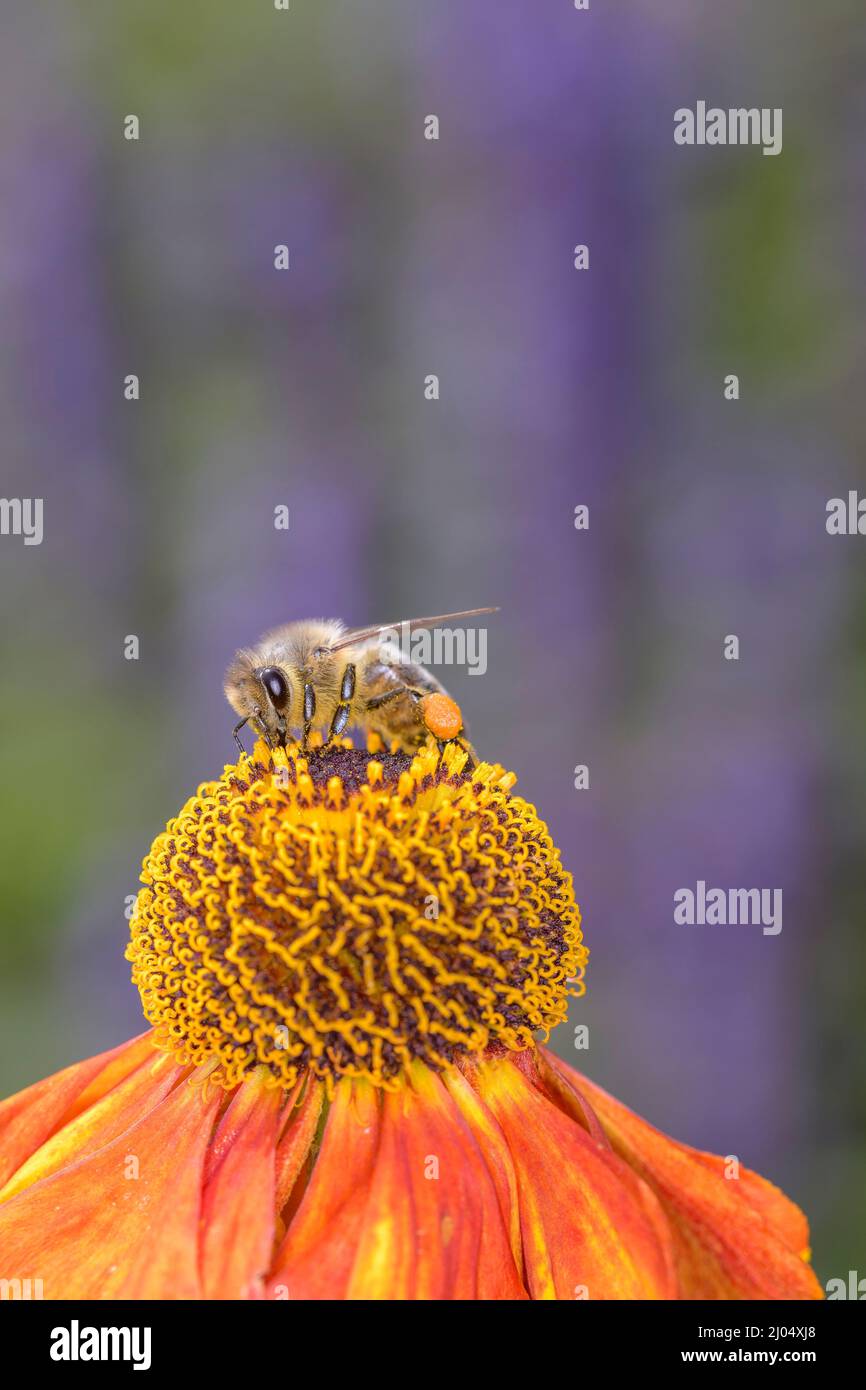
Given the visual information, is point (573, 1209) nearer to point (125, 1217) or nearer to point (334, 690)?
point (125, 1217)

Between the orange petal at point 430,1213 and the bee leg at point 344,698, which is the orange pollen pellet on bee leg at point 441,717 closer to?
the bee leg at point 344,698

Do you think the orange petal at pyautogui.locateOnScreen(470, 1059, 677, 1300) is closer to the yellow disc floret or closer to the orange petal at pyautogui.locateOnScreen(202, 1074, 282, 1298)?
the yellow disc floret

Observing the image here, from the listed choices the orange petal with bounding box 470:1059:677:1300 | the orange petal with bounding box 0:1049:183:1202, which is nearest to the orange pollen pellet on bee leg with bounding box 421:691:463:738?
the orange petal with bounding box 470:1059:677:1300

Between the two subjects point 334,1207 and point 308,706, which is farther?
point 308,706

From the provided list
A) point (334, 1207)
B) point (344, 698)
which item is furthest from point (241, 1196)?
point (344, 698)
